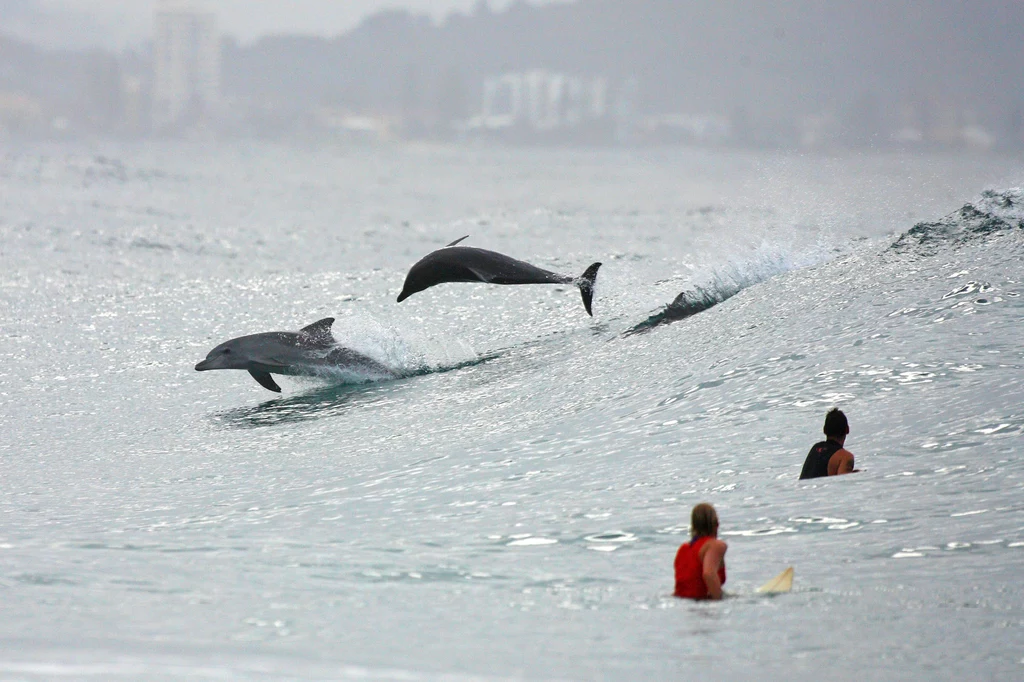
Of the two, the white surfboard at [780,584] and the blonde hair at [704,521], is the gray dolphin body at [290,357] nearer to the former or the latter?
the blonde hair at [704,521]

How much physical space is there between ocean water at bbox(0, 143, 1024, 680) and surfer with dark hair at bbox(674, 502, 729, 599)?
19 cm

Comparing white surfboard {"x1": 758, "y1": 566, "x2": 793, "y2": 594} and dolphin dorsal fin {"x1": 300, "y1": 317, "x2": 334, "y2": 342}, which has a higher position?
dolphin dorsal fin {"x1": 300, "y1": 317, "x2": 334, "y2": 342}

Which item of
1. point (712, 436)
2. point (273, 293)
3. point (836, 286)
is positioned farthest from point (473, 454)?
point (273, 293)

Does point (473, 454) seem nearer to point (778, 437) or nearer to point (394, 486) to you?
point (394, 486)

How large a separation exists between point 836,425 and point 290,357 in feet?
28.8

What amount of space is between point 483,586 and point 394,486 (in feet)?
11.7

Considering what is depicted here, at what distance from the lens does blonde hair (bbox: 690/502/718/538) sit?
8.97m

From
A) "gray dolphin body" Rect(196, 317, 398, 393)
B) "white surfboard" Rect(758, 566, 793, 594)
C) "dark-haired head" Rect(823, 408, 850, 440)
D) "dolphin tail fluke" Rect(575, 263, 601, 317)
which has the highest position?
"dolphin tail fluke" Rect(575, 263, 601, 317)

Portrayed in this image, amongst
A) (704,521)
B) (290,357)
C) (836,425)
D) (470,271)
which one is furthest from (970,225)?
(704,521)

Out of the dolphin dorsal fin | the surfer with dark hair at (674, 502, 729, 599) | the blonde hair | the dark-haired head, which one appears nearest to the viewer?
the surfer with dark hair at (674, 502, 729, 599)

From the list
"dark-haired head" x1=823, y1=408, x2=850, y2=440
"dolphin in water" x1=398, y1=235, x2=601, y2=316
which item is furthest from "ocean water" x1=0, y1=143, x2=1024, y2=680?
"dolphin in water" x1=398, y1=235, x2=601, y2=316

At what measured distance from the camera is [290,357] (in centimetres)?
1806

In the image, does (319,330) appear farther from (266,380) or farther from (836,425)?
(836,425)

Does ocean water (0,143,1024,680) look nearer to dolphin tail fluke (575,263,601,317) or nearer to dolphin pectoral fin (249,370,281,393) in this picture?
dolphin pectoral fin (249,370,281,393)
